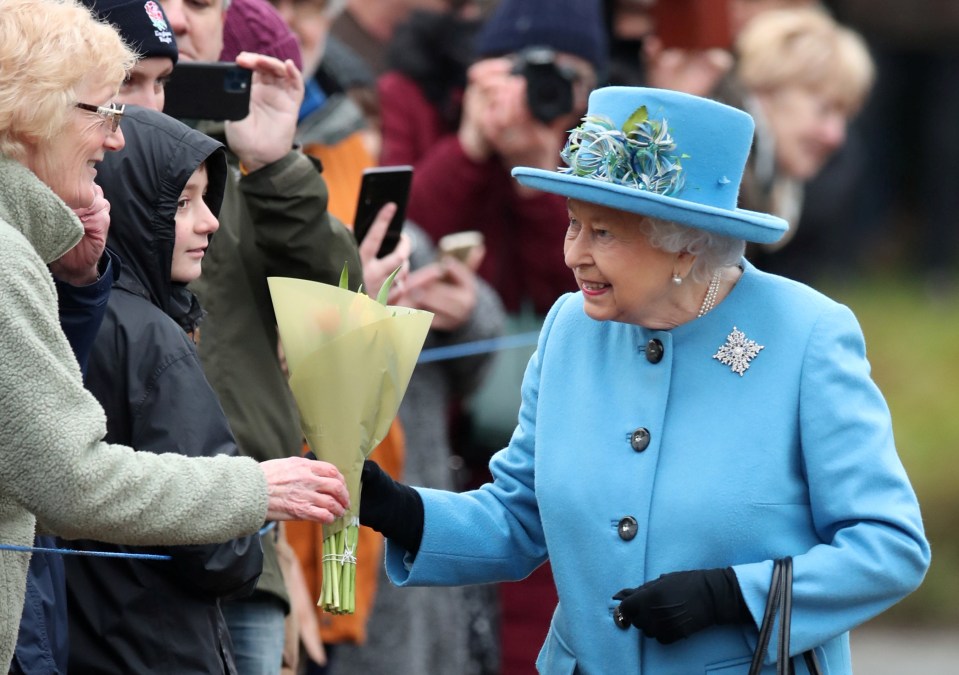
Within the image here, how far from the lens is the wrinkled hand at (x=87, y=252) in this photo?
3.14 metres

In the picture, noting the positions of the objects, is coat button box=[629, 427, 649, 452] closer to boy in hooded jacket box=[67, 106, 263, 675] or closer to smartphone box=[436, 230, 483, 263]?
boy in hooded jacket box=[67, 106, 263, 675]

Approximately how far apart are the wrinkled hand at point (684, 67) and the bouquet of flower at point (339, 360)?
3354 mm

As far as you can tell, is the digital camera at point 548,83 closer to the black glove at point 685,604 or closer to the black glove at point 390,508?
the black glove at point 390,508

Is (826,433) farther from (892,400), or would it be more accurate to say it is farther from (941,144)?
(941,144)

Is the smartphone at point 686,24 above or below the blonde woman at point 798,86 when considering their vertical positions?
above

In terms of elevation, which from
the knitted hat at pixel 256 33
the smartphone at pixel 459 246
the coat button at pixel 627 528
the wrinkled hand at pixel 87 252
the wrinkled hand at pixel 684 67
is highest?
the wrinkled hand at pixel 87 252

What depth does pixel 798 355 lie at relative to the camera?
3307 mm

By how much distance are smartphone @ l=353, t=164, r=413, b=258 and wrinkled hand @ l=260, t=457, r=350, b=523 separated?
142 cm

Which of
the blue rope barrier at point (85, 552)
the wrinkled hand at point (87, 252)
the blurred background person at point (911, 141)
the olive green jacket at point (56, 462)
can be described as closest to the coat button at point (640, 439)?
the olive green jacket at point (56, 462)

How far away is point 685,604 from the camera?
3.17m

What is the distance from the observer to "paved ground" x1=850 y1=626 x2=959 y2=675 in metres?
8.09

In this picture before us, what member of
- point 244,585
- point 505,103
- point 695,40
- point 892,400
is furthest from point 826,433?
point 892,400

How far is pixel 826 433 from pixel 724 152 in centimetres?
54

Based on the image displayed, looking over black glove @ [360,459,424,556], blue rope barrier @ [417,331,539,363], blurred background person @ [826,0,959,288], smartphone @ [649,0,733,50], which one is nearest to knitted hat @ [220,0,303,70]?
blue rope barrier @ [417,331,539,363]
